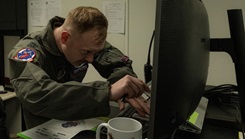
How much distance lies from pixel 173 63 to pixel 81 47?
0.62 meters

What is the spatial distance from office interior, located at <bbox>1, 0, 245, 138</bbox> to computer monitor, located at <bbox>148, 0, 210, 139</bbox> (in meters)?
0.90

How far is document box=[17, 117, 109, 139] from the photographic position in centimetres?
67

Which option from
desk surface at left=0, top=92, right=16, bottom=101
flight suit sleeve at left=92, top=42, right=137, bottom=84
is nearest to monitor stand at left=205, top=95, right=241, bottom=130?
flight suit sleeve at left=92, top=42, right=137, bottom=84

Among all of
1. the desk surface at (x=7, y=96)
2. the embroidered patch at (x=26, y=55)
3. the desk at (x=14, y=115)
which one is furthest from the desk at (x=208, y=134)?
the desk at (x=14, y=115)

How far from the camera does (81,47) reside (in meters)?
0.96

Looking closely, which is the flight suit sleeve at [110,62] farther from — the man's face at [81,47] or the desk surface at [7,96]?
the desk surface at [7,96]

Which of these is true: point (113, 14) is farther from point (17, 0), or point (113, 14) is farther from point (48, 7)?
point (17, 0)

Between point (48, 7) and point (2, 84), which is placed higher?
point (48, 7)

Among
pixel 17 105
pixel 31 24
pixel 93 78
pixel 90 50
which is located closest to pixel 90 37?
pixel 90 50

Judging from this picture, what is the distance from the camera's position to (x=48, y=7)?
1.86m

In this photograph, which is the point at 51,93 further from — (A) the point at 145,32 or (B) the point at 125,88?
(A) the point at 145,32

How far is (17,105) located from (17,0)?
993mm

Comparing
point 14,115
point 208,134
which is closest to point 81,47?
point 208,134

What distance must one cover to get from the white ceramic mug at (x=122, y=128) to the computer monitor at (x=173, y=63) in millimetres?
97
